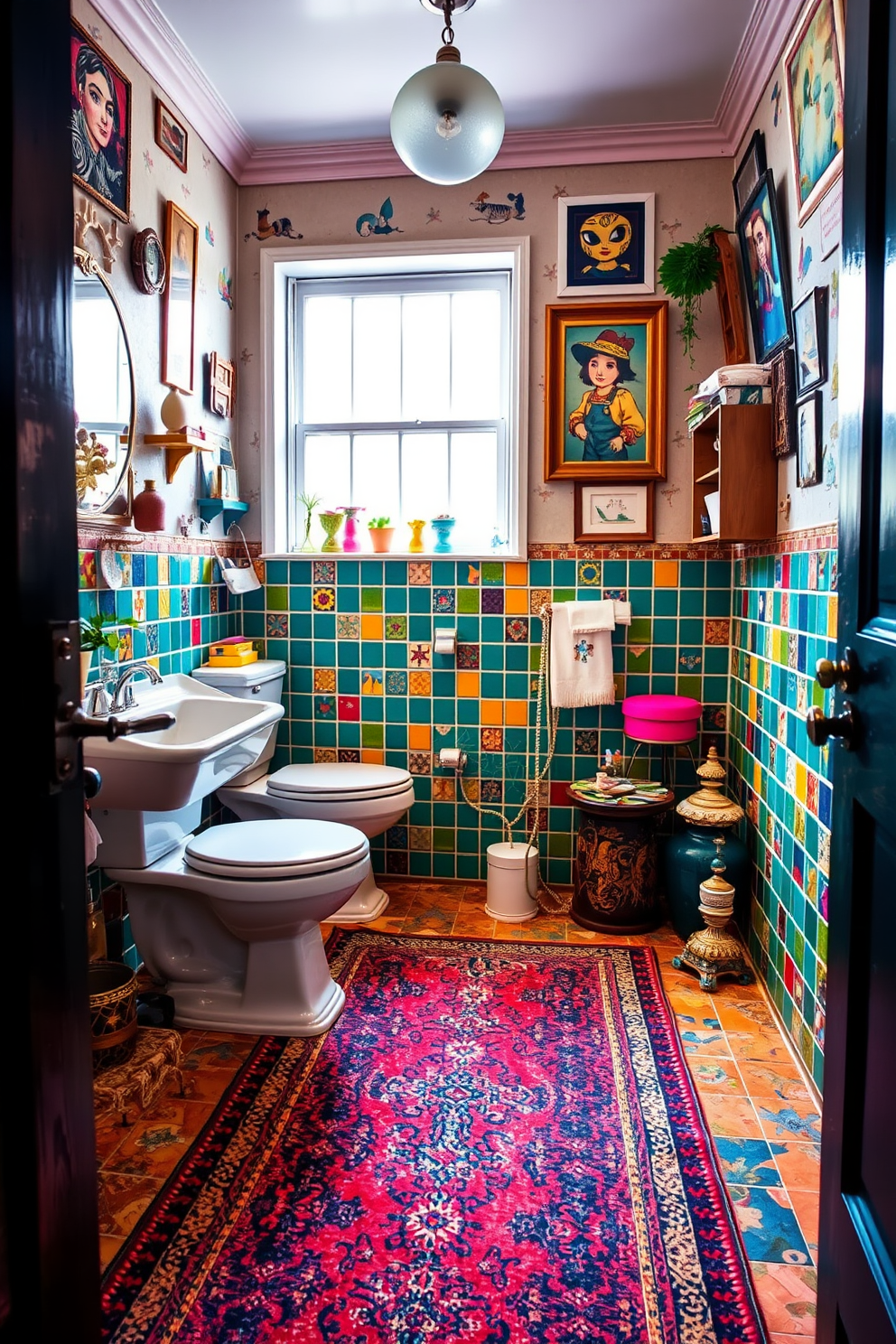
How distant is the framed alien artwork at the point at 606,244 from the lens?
10.5ft

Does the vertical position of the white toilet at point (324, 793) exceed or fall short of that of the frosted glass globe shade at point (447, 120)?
it falls short

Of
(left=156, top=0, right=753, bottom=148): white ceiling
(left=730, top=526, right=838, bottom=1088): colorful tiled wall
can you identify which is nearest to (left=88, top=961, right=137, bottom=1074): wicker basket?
(left=730, top=526, right=838, bottom=1088): colorful tiled wall

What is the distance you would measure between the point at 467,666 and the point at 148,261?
176 centimetres

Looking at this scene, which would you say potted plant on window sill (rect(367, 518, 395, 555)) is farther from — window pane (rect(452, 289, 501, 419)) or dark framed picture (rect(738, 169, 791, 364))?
dark framed picture (rect(738, 169, 791, 364))

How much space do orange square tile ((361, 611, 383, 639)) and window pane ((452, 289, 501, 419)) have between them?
0.91 meters

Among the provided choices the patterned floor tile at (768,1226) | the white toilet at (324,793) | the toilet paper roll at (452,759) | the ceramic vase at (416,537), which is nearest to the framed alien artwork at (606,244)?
the ceramic vase at (416,537)

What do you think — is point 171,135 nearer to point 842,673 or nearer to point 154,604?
point 154,604

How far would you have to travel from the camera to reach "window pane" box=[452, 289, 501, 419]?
352 centimetres

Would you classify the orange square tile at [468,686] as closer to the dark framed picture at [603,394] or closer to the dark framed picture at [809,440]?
the dark framed picture at [603,394]

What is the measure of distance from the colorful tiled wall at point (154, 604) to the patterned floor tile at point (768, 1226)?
1.75m

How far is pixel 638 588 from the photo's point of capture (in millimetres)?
3291

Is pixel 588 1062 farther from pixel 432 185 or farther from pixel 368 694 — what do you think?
pixel 432 185

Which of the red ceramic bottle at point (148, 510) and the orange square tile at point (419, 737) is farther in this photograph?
the orange square tile at point (419, 737)

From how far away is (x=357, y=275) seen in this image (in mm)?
3553
